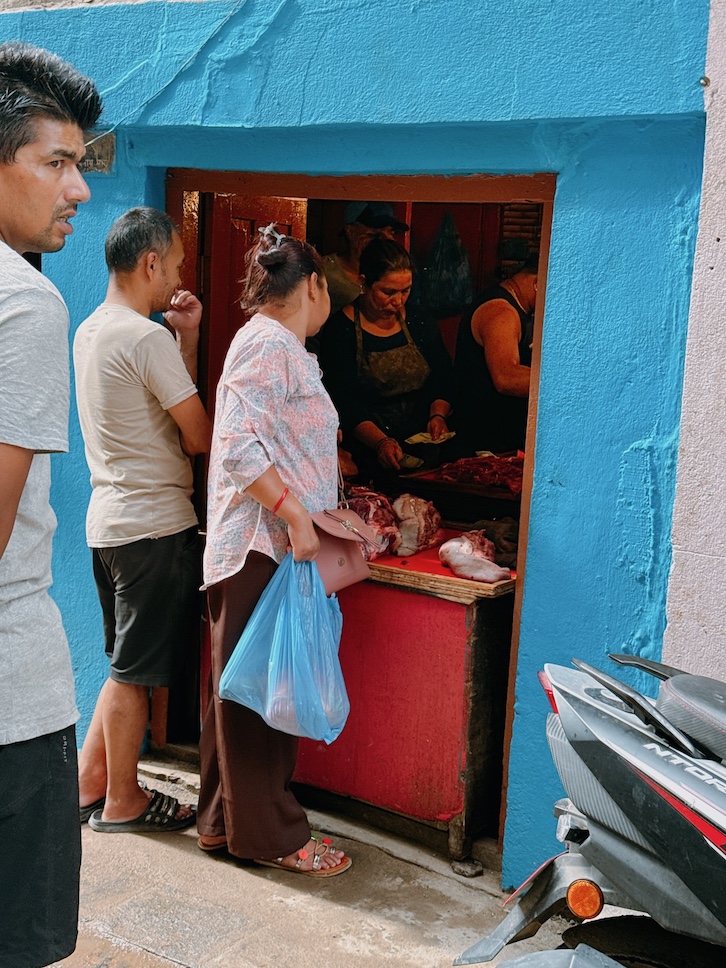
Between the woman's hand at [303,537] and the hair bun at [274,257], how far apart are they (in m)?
0.85

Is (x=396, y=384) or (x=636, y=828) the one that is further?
(x=396, y=384)

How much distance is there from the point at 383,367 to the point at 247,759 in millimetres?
2051

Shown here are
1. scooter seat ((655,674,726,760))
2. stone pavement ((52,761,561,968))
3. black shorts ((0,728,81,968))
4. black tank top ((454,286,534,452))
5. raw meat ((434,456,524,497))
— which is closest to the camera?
black shorts ((0,728,81,968))

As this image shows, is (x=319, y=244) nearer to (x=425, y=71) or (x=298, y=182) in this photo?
(x=298, y=182)

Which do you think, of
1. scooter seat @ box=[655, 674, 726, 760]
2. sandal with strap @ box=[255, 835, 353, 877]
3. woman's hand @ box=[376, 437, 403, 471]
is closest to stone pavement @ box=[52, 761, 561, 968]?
sandal with strap @ box=[255, 835, 353, 877]

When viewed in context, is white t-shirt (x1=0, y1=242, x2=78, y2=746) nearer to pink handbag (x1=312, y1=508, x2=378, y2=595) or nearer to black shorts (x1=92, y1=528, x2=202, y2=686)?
pink handbag (x1=312, y1=508, x2=378, y2=595)

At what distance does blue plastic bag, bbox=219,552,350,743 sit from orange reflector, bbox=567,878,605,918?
1.39 metres

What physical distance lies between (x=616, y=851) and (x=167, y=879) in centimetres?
204

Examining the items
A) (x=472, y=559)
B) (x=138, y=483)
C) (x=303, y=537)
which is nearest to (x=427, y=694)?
(x=472, y=559)

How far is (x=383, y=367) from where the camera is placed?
5.14 m

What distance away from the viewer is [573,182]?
3.40m

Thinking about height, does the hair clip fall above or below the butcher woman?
above

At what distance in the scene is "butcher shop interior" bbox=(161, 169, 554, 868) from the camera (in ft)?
12.9

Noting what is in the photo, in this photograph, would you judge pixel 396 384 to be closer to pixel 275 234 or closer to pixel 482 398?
pixel 482 398
